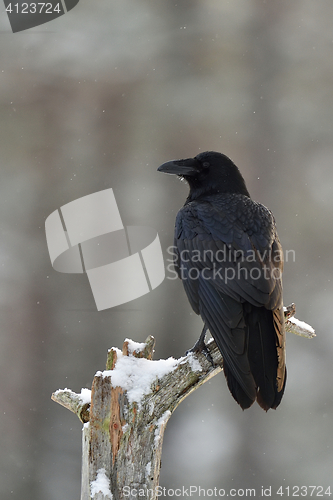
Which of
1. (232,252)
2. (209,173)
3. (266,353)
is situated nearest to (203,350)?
(266,353)

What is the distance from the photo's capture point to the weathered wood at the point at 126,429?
95.8 inches

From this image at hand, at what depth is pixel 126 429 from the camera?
8.10ft

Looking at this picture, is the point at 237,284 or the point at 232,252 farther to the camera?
the point at 232,252

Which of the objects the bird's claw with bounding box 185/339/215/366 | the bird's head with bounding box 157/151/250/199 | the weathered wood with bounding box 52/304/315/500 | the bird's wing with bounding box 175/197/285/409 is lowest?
the weathered wood with bounding box 52/304/315/500

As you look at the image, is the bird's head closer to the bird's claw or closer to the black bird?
the black bird

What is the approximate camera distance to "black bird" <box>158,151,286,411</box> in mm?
2521

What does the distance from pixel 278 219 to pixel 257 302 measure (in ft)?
15.4

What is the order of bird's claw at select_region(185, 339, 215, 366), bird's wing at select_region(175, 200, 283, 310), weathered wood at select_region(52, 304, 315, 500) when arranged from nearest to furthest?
weathered wood at select_region(52, 304, 315, 500) < bird's wing at select_region(175, 200, 283, 310) < bird's claw at select_region(185, 339, 215, 366)

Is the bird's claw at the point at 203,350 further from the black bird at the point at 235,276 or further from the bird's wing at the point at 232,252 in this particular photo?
the bird's wing at the point at 232,252

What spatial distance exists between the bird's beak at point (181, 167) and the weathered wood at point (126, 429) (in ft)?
4.73

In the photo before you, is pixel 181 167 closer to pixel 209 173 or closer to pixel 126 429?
pixel 209 173

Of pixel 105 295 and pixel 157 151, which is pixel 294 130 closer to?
pixel 157 151

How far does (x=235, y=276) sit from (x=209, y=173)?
3.46 feet

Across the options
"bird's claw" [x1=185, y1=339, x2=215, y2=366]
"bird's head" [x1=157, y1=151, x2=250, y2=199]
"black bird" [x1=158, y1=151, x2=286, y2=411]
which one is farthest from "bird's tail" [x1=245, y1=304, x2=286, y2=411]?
"bird's head" [x1=157, y1=151, x2=250, y2=199]
